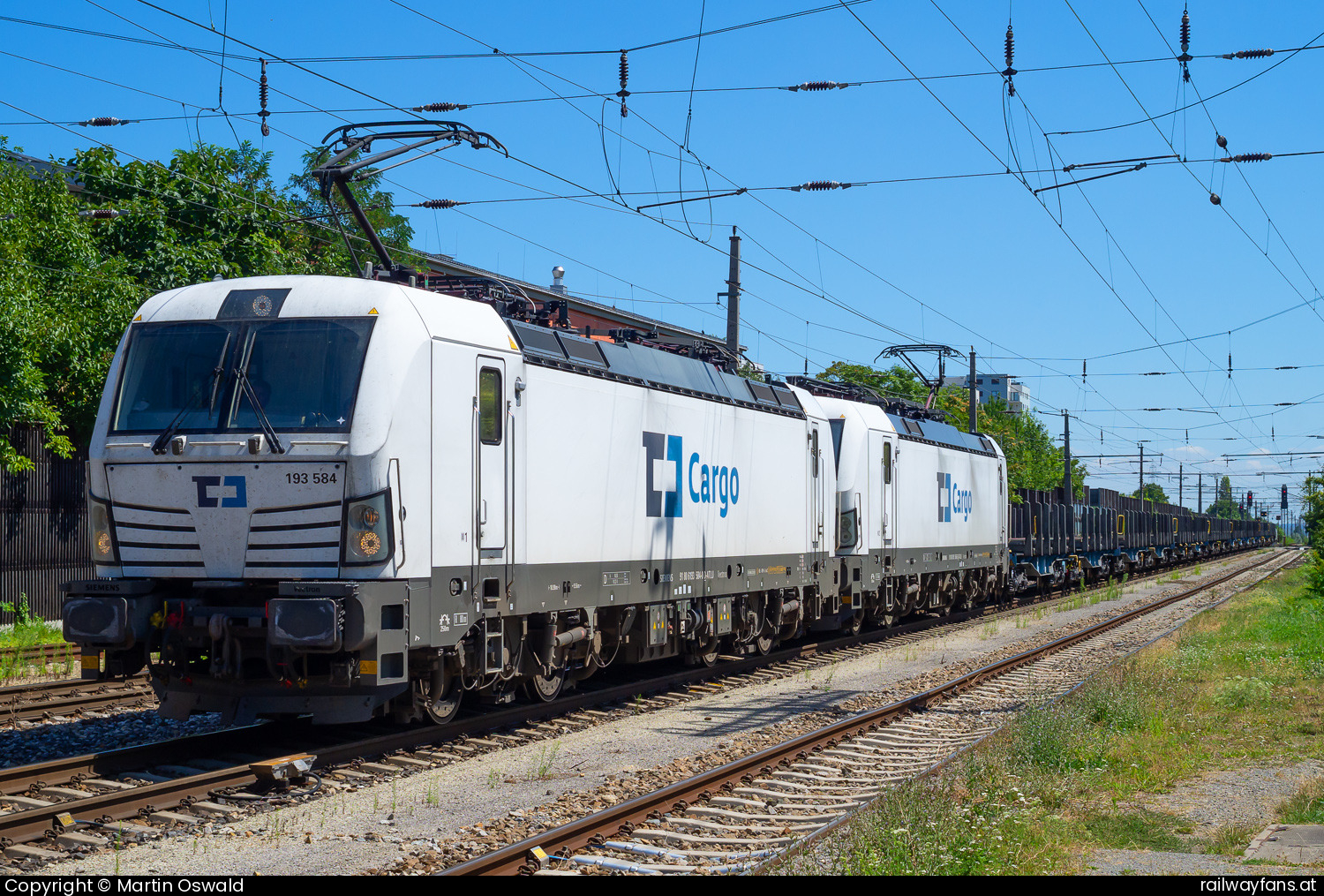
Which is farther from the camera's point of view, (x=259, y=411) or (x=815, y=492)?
(x=815, y=492)

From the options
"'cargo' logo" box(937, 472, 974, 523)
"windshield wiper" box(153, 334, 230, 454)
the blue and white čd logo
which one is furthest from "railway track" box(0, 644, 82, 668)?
"'cargo' logo" box(937, 472, 974, 523)

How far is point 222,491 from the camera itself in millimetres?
9531

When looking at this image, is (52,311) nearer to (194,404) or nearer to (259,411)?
(194,404)

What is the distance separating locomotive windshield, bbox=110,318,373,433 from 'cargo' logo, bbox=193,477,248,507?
1.37 ft

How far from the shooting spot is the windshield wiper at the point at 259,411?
30.9 feet

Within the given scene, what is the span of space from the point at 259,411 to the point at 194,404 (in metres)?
0.67

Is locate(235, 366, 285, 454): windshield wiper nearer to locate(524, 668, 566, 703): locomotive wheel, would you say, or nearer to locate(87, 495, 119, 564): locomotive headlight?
locate(87, 495, 119, 564): locomotive headlight

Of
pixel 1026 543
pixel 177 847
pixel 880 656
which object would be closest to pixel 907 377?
pixel 1026 543

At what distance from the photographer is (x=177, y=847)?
7320 mm

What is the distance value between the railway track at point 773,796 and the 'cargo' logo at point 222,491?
381 centimetres

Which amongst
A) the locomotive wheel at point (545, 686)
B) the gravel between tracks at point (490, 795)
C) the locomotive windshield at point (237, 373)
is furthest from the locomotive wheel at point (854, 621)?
the locomotive windshield at point (237, 373)

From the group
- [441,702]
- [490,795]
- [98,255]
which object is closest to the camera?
[490,795]

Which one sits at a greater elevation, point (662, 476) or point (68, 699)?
point (662, 476)

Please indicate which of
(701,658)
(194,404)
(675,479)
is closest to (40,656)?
(194,404)
